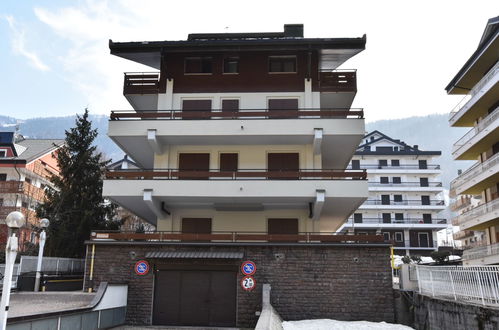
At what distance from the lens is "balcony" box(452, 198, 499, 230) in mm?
29109

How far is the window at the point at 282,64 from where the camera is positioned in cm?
2598

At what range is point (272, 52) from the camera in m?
25.9

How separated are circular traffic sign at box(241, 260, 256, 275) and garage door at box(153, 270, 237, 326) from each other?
68cm

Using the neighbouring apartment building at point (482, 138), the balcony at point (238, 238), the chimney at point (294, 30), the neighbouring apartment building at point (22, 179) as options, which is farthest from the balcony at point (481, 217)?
the neighbouring apartment building at point (22, 179)

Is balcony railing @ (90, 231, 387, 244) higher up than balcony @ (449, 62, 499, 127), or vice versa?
balcony @ (449, 62, 499, 127)

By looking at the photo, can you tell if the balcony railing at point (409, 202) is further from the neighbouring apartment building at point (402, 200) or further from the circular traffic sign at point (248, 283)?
the circular traffic sign at point (248, 283)

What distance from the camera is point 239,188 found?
22.6 meters

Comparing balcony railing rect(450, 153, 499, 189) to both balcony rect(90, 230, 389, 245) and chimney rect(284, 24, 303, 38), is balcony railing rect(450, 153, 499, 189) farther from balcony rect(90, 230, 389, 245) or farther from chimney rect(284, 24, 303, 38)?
chimney rect(284, 24, 303, 38)

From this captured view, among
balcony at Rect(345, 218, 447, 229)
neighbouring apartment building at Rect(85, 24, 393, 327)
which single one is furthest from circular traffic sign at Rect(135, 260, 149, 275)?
balcony at Rect(345, 218, 447, 229)

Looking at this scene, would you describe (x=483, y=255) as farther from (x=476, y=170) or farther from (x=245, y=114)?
(x=245, y=114)

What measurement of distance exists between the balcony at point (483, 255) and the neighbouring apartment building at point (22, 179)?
34.0 meters

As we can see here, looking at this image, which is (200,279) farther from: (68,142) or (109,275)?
(68,142)

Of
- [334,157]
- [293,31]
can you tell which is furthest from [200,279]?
[293,31]

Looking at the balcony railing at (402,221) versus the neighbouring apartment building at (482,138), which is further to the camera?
the balcony railing at (402,221)
